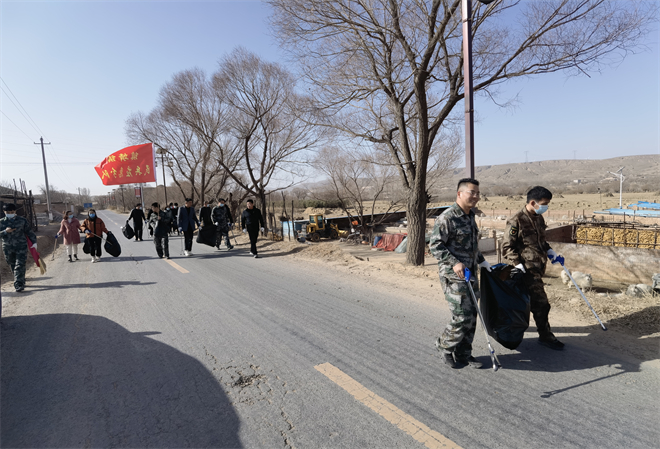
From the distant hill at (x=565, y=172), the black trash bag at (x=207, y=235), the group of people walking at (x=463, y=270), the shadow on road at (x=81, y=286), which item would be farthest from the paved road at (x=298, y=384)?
the distant hill at (x=565, y=172)

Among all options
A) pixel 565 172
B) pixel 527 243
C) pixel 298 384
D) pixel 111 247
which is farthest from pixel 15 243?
pixel 565 172

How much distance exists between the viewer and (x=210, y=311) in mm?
5930

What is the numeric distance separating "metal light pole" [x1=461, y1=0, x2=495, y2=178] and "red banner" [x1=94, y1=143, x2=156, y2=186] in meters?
17.0

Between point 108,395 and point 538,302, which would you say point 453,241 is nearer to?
point 538,302

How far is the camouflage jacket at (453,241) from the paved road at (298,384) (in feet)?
3.44

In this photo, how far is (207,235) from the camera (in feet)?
44.2

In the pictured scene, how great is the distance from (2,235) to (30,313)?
2.85 metres

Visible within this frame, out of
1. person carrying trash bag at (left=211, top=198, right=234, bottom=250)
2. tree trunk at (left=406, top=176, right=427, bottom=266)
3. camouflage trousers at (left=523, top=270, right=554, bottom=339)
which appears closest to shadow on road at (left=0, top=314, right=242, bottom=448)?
camouflage trousers at (left=523, top=270, right=554, bottom=339)

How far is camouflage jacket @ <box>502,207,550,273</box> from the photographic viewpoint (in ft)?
14.1

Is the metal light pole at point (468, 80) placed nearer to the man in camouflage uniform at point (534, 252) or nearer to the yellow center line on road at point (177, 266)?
the man in camouflage uniform at point (534, 252)

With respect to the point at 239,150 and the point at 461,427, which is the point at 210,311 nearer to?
the point at 461,427

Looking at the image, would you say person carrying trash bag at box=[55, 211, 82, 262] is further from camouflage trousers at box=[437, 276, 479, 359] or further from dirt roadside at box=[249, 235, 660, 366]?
camouflage trousers at box=[437, 276, 479, 359]

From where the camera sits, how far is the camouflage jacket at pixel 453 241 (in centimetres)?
381

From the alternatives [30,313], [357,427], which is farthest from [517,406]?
[30,313]
